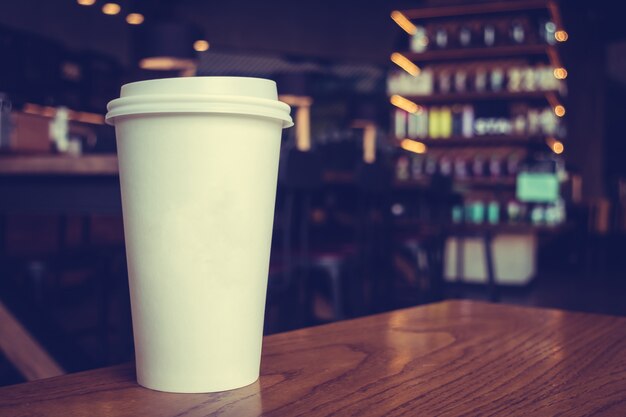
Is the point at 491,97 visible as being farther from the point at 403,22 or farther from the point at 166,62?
the point at 166,62

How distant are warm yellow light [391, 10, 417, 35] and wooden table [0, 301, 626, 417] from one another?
5.96m

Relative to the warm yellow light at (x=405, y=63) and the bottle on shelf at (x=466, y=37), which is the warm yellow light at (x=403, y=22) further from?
the bottle on shelf at (x=466, y=37)

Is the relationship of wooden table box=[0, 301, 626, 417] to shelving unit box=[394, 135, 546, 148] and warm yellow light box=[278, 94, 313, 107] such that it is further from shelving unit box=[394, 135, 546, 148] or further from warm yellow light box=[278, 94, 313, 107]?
shelving unit box=[394, 135, 546, 148]

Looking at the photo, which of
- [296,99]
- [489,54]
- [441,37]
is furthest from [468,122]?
[296,99]

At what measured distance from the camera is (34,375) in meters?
0.90

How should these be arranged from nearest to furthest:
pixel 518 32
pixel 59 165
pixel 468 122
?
1. pixel 59 165
2. pixel 518 32
3. pixel 468 122

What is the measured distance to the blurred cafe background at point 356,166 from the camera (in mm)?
2668

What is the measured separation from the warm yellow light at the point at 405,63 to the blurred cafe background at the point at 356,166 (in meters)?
0.02

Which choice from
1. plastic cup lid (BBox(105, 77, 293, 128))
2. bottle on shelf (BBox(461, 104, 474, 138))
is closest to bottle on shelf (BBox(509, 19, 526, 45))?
bottle on shelf (BBox(461, 104, 474, 138))

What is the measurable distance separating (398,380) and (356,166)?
3.11 m

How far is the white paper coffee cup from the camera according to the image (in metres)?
0.44

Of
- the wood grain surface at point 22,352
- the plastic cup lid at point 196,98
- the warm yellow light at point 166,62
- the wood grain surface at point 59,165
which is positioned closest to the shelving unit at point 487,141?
the warm yellow light at point 166,62

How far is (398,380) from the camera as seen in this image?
1.47ft

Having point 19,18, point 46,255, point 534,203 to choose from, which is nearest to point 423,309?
point 46,255
